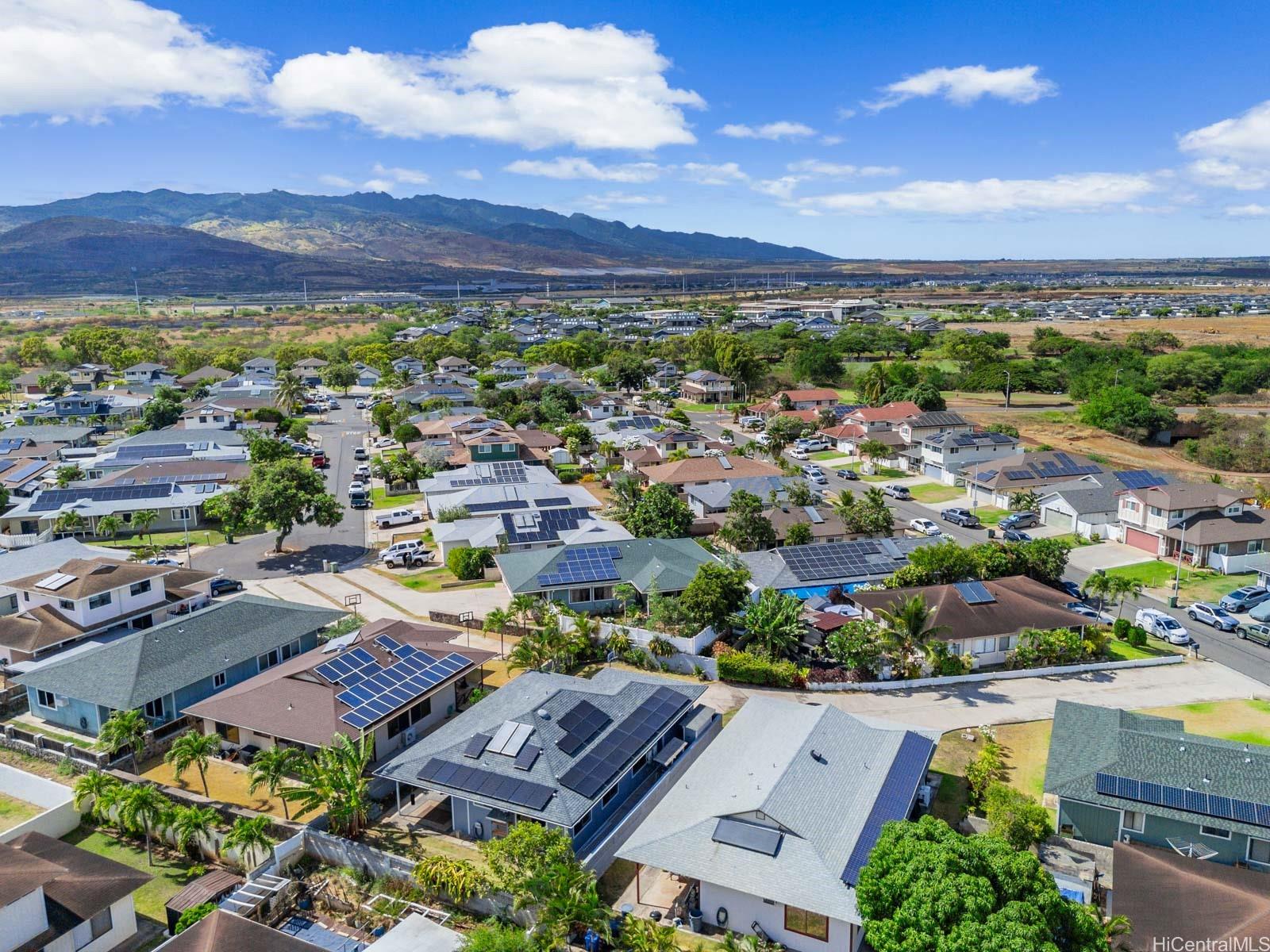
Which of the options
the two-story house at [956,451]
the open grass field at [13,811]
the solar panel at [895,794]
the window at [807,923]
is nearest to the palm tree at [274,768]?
the open grass field at [13,811]

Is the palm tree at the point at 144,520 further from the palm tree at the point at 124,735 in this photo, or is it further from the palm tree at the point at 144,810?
the palm tree at the point at 144,810

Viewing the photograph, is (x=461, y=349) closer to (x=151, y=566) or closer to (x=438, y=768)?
(x=151, y=566)

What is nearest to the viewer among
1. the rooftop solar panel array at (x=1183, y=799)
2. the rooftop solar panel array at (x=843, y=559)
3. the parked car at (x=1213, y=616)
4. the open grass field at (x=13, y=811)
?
the rooftop solar panel array at (x=1183, y=799)

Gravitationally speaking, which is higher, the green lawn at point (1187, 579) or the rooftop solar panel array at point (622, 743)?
the rooftop solar panel array at point (622, 743)

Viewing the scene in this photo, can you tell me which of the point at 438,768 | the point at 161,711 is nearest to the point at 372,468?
the point at 161,711

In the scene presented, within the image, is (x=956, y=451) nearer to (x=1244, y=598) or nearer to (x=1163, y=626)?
(x=1244, y=598)

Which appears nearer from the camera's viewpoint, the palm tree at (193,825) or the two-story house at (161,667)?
the palm tree at (193,825)
